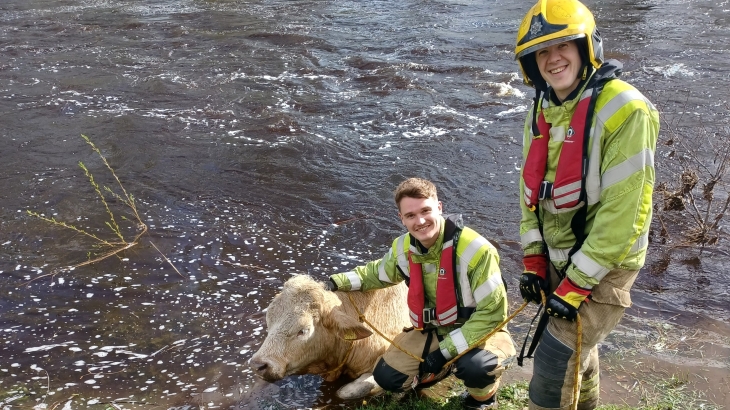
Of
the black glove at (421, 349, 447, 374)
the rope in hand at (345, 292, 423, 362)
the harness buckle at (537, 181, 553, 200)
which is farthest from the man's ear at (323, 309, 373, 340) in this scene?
the harness buckle at (537, 181, 553, 200)

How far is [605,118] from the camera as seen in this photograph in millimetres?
3723

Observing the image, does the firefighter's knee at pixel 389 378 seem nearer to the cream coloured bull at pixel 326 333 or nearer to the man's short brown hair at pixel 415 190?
the cream coloured bull at pixel 326 333

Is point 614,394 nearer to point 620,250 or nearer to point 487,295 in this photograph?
point 487,295

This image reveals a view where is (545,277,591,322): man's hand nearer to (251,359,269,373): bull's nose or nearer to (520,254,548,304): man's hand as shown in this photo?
(520,254,548,304): man's hand

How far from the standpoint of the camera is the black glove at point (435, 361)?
4.91 m

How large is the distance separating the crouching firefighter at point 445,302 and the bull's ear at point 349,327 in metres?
0.29

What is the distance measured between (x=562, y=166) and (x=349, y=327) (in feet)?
7.28

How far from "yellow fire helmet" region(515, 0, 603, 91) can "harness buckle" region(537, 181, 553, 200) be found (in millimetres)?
770

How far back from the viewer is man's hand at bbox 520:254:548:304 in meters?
4.29

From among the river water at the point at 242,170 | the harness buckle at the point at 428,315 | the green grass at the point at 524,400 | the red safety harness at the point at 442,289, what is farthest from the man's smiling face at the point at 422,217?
the river water at the point at 242,170

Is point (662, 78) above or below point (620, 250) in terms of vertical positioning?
below

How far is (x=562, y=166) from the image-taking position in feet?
12.8

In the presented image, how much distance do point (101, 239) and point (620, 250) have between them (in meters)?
6.80

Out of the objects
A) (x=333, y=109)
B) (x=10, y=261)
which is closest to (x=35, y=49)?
Answer: (x=333, y=109)
